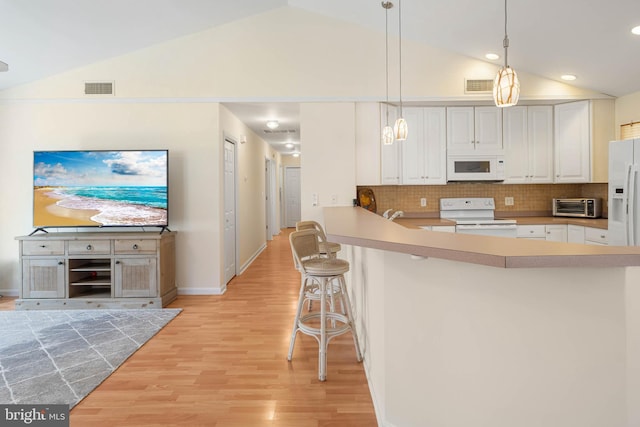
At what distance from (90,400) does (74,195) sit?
2.84 metres

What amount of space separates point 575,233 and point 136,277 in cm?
511

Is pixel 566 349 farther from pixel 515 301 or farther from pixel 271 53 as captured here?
pixel 271 53

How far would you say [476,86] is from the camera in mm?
4902

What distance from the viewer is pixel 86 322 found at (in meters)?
3.84

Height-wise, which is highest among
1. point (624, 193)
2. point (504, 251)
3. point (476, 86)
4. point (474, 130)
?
point (476, 86)

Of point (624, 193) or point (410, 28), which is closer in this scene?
point (624, 193)

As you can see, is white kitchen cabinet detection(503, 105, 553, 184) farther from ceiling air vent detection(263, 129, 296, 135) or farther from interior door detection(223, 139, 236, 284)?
interior door detection(223, 139, 236, 284)

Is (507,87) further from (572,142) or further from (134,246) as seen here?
(134,246)

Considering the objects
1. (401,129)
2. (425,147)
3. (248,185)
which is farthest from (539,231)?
(248,185)

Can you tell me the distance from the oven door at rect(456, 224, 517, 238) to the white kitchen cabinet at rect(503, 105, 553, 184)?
0.86 metres

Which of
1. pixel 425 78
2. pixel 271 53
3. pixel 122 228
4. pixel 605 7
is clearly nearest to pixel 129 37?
pixel 271 53

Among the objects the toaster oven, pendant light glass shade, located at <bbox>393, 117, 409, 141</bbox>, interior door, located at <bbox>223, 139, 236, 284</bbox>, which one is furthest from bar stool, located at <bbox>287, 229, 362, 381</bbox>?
the toaster oven

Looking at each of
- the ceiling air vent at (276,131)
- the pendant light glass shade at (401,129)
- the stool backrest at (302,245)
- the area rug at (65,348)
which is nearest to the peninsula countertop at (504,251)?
the stool backrest at (302,245)

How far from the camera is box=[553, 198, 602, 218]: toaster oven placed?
16.0ft
